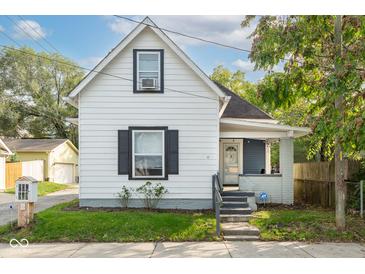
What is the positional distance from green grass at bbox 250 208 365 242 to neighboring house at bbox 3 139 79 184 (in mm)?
15771

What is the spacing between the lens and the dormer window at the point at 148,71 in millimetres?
9461

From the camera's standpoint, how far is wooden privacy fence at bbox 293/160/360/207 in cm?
1066

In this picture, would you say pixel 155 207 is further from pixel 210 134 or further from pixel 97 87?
pixel 97 87

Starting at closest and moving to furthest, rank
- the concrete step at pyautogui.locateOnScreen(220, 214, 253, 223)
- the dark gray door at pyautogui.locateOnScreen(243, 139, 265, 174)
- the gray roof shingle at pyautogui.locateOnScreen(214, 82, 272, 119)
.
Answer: the concrete step at pyautogui.locateOnScreen(220, 214, 253, 223) → the dark gray door at pyautogui.locateOnScreen(243, 139, 265, 174) → the gray roof shingle at pyautogui.locateOnScreen(214, 82, 272, 119)

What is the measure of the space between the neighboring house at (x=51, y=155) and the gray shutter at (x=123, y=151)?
42.3ft

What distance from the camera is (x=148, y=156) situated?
31.1 feet

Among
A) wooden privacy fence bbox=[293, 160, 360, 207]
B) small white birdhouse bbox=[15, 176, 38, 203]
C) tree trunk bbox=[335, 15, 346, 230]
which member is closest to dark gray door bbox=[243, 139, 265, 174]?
wooden privacy fence bbox=[293, 160, 360, 207]

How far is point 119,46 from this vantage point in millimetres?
9180

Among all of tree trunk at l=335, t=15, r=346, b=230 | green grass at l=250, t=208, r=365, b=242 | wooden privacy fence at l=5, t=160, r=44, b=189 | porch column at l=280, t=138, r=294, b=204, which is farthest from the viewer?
wooden privacy fence at l=5, t=160, r=44, b=189

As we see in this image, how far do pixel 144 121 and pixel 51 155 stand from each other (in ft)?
45.3

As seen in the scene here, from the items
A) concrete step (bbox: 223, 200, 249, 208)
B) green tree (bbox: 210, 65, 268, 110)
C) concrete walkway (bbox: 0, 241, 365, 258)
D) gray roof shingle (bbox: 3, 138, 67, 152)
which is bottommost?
concrete walkway (bbox: 0, 241, 365, 258)

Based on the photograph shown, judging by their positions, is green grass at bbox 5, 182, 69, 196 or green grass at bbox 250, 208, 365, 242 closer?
green grass at bbox 250, 208, 365, 242

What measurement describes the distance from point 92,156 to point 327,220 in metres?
5.99

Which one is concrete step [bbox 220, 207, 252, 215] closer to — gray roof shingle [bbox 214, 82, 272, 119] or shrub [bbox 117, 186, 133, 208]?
shrub [bbox 117, 186, 133, 208]
